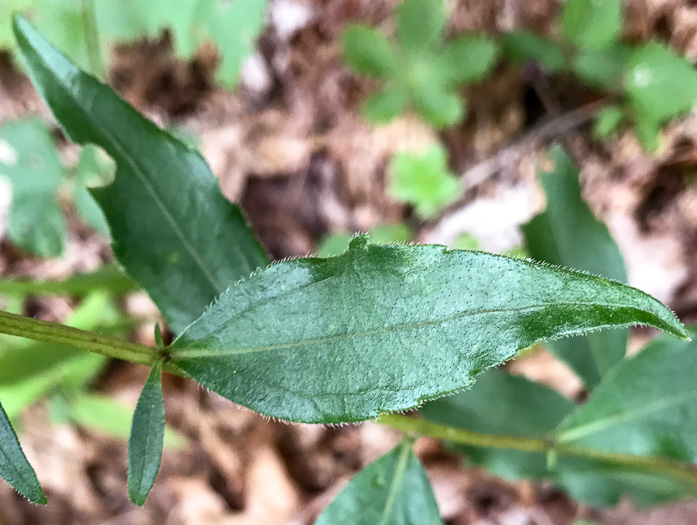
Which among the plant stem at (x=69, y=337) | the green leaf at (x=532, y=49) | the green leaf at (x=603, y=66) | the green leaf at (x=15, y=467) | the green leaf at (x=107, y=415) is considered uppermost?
the green leaf at (x=532, y=49)

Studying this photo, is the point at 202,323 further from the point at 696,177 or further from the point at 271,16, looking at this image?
the point at 271,16

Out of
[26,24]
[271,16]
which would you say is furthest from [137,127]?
[271,16]

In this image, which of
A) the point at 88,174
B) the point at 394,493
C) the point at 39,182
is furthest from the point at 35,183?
the point at 394,493

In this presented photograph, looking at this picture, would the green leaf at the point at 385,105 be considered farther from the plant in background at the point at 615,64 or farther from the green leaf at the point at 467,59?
the plant in background at the point at 615,64

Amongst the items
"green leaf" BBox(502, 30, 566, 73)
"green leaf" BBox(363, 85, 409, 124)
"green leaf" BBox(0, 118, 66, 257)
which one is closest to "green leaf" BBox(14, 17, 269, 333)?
"green leaf" BBox(0, 118, 66, 257)

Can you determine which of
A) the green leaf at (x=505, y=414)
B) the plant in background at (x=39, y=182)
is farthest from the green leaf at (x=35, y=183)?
the green leaf at (x=505, y=414)

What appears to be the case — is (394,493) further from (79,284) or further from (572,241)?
(79,284)
